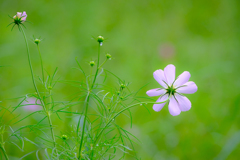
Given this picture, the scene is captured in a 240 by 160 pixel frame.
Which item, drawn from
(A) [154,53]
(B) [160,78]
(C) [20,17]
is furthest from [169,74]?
(A) [154,53]

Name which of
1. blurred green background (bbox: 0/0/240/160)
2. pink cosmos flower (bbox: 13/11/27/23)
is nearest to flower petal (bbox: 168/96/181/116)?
pink cosmos flower (bbox: 13/11/27/23)

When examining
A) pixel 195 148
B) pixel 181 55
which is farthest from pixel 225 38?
pixel 195 148

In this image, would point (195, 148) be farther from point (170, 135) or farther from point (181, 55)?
point (181, 55)

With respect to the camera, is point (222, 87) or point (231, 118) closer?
point (231, 118)

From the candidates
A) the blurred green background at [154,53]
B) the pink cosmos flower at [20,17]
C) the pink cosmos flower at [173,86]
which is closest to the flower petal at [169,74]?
the pink cosmos flower at [173,86]

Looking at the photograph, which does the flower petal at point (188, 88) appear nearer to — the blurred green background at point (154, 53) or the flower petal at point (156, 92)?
the flower petal at point (156, 92)

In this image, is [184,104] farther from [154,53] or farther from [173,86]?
[154,53]
